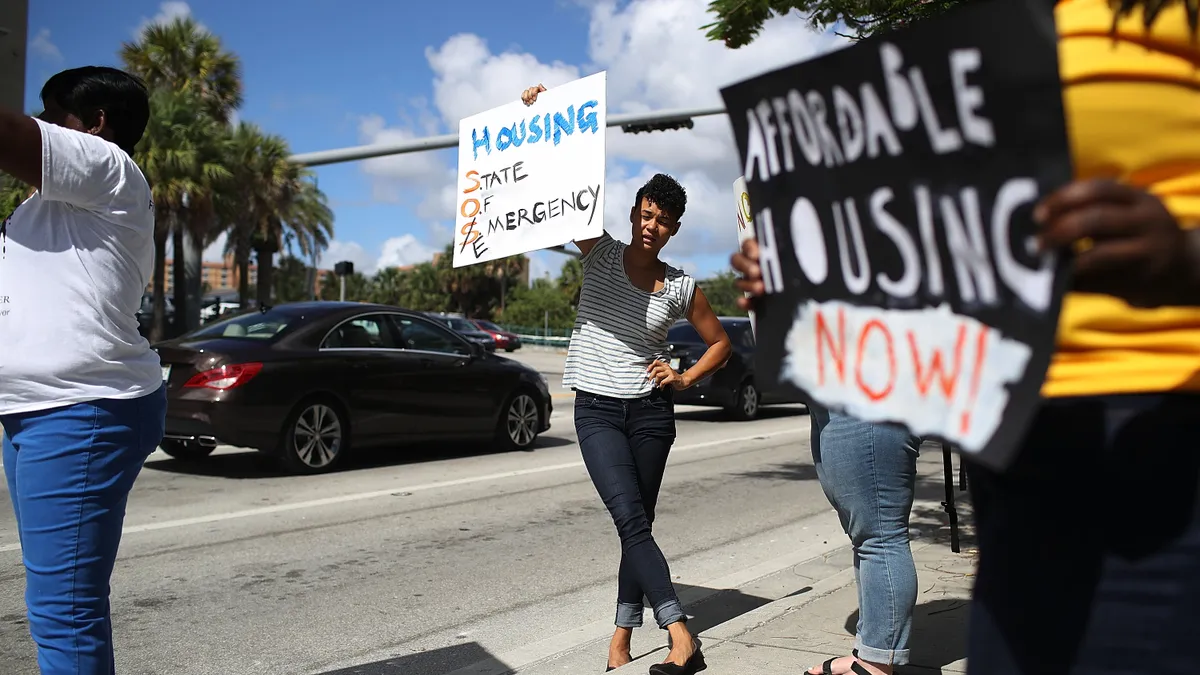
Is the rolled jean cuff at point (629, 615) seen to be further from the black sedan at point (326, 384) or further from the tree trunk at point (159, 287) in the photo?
the tree trunk at point (159, 287)

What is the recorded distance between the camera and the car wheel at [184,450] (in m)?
9.55

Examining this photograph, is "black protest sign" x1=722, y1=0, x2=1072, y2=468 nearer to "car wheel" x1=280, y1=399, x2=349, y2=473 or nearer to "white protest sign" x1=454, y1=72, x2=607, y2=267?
"white protest sign" x1=454, y1=72, x2=607, y2=267

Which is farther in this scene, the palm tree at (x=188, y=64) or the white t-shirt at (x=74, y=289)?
the palm tree at (x=188, y=64)

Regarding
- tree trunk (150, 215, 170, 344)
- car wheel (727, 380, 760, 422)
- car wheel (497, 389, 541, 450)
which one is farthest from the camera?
tree trunk (150, 215, 170, 344)

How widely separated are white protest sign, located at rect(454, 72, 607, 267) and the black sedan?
4444mm

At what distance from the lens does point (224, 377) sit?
8.61 meters

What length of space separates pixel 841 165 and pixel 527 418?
31.7 ft

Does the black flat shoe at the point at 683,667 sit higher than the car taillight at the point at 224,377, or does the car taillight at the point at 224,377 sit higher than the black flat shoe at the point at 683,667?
the car taillight at the point at 224,377

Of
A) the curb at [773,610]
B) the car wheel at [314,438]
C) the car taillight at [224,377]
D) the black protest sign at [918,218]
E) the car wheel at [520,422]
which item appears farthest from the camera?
the car wheel at [520,422]

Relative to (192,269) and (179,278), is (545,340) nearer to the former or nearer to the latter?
(179,278)

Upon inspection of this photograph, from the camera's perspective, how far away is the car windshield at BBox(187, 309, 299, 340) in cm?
913

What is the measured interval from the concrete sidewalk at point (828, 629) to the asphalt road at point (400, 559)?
0.40m

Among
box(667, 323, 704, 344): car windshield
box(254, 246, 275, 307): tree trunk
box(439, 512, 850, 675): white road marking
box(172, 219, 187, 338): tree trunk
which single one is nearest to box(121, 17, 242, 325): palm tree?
box(172, 219, 187, 338): tree trunk

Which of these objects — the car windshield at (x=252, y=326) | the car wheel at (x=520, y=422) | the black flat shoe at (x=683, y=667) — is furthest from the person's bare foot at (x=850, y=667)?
the car wheel at (x=520, y=422)
